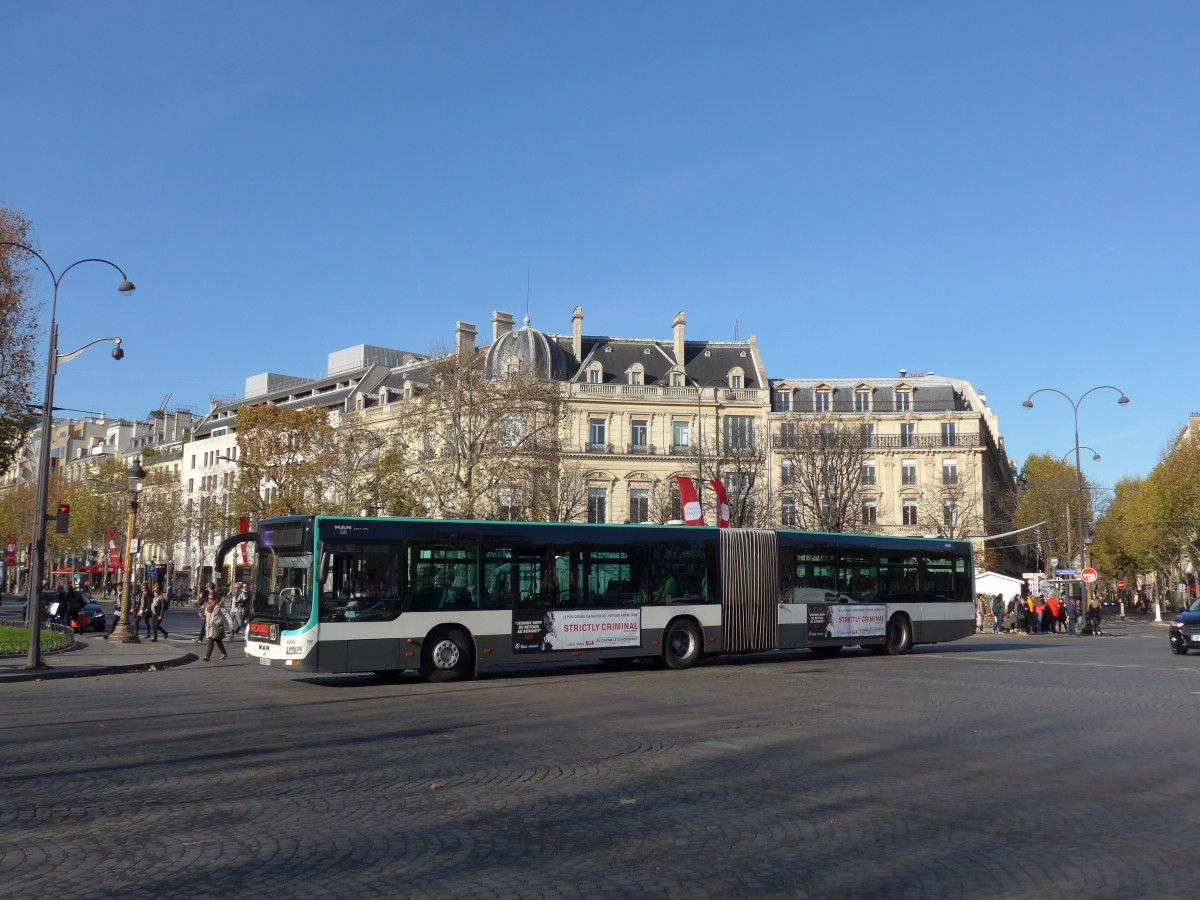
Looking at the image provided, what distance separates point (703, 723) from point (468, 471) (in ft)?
111

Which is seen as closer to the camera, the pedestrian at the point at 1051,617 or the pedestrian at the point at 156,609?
the pedestrian at the point at 156,609

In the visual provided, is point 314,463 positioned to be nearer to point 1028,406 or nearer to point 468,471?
point 468,471

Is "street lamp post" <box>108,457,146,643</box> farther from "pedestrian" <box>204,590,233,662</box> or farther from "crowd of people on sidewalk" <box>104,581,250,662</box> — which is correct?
"pedestrian" <box>204,590,233,662</box>

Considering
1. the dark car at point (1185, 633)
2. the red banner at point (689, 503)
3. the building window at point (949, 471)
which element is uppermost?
the building window at point (949, 471)

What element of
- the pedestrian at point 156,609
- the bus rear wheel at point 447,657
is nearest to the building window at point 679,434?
the pedestrian at point 156,609

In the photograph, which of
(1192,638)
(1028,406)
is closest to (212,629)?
(1192,638)

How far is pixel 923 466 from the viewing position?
71.6 m

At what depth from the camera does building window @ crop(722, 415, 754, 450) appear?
6956 cm

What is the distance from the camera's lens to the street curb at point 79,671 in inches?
789

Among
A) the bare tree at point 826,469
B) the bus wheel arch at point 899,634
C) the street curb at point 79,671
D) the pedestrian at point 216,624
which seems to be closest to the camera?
the street curb at point 79,671

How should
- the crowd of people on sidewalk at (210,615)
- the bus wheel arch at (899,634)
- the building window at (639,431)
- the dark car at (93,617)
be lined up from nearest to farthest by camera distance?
the crowd of people on sidewalk at (210,615), the bus wheel arch at (899,634), the dark car at (93,617), the building window at (639,431)

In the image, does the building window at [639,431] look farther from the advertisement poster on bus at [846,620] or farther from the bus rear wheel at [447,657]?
the bus rear wheel at [447,657]

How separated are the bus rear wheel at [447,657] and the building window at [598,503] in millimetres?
47845

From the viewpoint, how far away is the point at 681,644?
2258 centimetres
